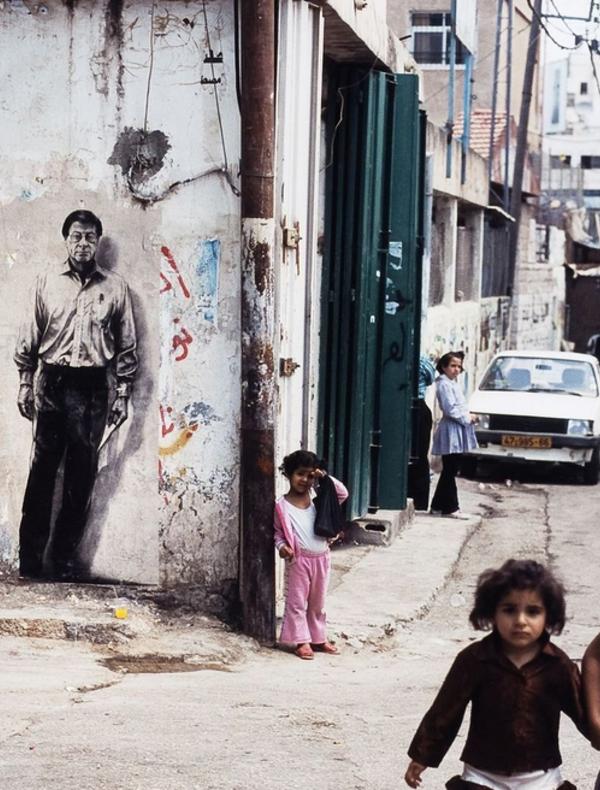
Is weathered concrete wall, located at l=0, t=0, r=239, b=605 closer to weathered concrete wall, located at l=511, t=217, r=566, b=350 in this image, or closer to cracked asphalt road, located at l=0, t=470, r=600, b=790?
cracked asphalt road, located at l=0, t=470, r=600, b=790

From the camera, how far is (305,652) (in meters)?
7.73

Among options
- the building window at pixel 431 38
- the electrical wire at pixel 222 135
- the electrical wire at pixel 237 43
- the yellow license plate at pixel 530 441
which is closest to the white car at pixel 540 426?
the yellow license plate at pixel 530 441

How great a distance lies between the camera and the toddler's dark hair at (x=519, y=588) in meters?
3.88

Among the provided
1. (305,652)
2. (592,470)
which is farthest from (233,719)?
(592,470)

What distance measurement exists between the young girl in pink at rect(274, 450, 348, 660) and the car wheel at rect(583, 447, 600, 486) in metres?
9.78

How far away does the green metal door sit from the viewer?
1059cm

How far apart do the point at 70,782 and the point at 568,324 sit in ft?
116

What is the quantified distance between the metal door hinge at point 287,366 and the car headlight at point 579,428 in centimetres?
906

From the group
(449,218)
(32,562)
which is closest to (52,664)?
(32,562)

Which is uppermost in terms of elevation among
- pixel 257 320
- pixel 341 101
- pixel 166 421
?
pixel 341 101

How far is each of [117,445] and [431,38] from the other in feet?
85.6

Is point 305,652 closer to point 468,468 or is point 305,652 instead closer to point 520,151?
point 468,468

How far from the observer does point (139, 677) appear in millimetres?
7051

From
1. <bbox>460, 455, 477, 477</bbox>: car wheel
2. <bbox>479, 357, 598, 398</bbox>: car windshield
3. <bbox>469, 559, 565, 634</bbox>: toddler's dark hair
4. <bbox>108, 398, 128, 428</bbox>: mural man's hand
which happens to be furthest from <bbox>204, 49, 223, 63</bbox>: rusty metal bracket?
<bbox>479, 357, 598, 398</bbox>: car windshield
